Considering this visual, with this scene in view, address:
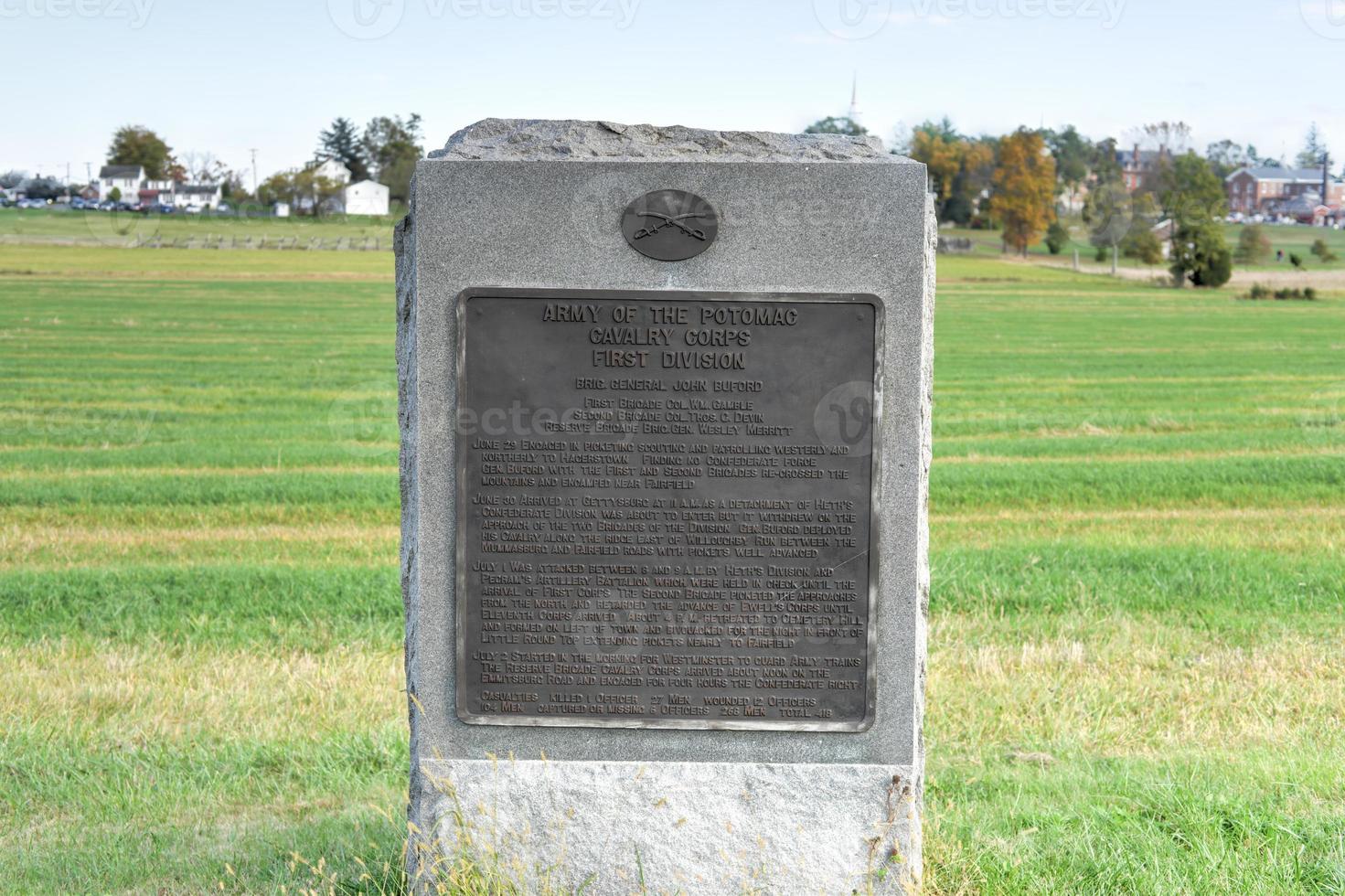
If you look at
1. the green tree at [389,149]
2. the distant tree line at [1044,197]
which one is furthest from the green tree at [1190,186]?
the green tree at [389,149]

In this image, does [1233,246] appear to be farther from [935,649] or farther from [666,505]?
[666,505]

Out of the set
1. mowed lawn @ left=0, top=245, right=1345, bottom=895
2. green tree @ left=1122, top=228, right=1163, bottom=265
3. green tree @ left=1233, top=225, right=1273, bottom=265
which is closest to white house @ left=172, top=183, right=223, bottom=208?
green tree @ left=1122, top=228, right=1163, bottom=265

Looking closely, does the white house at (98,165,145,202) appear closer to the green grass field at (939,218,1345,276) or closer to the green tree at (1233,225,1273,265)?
the green grass field at (939,218,1345,276)

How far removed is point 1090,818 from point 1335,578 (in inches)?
213

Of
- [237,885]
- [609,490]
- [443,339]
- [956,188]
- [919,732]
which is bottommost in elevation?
[237,885]

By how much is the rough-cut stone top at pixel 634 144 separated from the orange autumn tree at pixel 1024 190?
9661 cm

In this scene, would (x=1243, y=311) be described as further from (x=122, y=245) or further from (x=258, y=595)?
(x=122, y=245)

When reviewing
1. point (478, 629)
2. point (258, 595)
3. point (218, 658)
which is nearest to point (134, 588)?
point (258, 595)

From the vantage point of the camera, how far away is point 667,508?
4.75 m

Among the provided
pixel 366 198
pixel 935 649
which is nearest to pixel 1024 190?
pixel 366 198

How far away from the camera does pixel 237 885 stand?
201 inches

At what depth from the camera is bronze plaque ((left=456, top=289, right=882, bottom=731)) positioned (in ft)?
15.4

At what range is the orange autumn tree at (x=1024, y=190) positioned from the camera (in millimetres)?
97125

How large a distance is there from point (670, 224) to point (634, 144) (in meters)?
0.40
